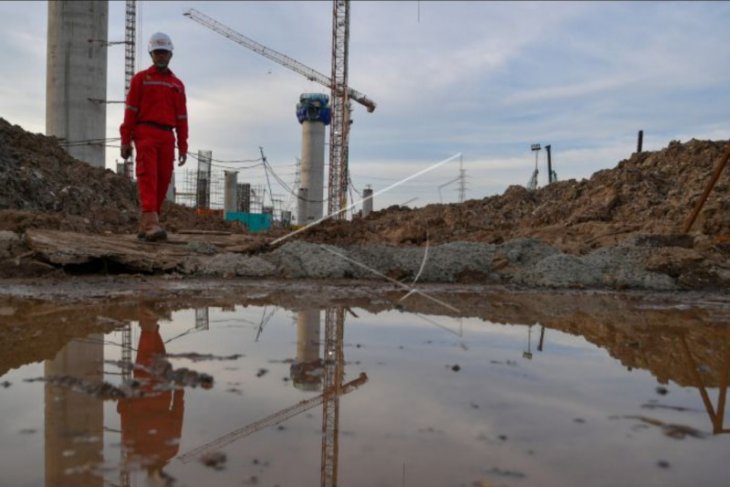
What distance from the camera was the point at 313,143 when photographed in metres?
44.4

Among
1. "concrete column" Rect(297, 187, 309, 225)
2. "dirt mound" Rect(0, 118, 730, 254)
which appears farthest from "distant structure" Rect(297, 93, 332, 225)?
"dirt mound" Rect(0, 118, 730, 254)

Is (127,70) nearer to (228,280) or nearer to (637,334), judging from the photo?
(228,280)

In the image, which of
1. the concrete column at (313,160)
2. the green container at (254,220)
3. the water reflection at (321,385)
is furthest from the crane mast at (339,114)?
the water reflection at (321,385)

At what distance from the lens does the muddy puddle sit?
152 cm

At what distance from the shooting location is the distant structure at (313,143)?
43.9 metres

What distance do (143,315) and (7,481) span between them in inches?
87.6

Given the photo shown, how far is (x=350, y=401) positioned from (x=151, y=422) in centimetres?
68

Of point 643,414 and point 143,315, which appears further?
point 143,315

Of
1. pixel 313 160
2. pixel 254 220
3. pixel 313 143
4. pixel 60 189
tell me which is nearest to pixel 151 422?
pixel 60 189

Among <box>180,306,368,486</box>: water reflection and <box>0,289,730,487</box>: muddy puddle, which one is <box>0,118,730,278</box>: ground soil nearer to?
<box>0,289,730,487</box>: muddy puddle

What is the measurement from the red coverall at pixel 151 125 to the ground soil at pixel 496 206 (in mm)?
2974

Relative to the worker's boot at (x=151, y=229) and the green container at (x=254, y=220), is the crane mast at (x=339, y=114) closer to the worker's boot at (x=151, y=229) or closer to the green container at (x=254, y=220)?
the green container at (x=254, y=220)

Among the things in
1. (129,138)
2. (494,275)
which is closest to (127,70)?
(129,138)

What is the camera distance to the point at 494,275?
6.61 metres
